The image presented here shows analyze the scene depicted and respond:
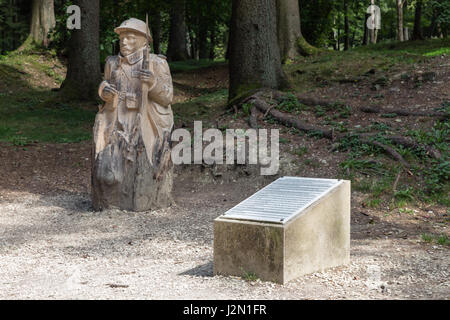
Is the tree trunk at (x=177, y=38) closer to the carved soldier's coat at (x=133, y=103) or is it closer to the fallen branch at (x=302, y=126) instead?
the fallen branch at (x=302, y=126)

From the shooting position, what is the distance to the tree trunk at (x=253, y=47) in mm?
12469

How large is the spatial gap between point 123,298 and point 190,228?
283 centimetres

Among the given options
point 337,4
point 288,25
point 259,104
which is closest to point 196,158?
point 259,104

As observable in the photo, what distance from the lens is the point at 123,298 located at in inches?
181

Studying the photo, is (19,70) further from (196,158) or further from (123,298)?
(123,298)

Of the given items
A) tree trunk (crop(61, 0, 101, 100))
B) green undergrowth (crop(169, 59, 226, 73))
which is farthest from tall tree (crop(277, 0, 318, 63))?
green undergrowth (crop(169, 59, 226, 73))

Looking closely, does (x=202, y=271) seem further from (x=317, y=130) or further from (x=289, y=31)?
(x=289, y=31)

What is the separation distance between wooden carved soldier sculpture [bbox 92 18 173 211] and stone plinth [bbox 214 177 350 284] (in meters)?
3.02

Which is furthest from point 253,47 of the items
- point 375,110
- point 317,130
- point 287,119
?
point 375,110

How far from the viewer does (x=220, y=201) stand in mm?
9086

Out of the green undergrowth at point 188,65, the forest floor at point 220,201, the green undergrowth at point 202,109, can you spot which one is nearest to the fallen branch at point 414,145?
the forest floor at point 220,201

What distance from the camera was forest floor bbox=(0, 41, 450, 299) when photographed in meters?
5.01

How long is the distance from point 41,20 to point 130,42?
13771 millimetres

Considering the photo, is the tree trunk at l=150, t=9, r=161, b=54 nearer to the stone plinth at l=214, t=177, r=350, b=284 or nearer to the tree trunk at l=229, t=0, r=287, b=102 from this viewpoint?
the tree trunk at l=229, t=0, r=287, b=102
